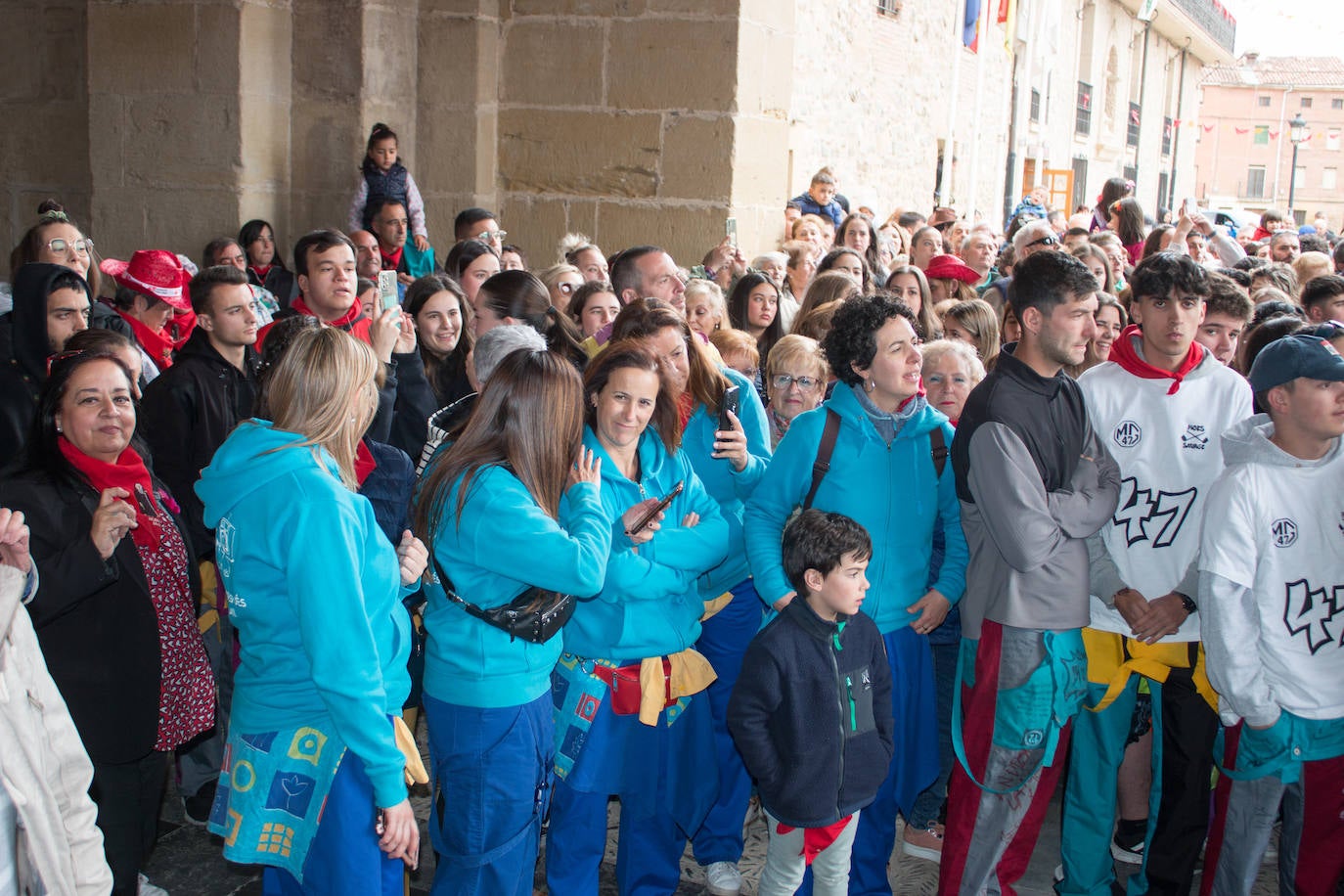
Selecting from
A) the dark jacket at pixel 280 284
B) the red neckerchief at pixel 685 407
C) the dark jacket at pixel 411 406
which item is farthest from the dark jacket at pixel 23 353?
the dark jacket at pixel 280 284

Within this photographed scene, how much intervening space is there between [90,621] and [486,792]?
1152 millimetres

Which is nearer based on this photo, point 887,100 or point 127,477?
point 127,477

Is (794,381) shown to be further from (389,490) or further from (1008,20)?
(1008,20)

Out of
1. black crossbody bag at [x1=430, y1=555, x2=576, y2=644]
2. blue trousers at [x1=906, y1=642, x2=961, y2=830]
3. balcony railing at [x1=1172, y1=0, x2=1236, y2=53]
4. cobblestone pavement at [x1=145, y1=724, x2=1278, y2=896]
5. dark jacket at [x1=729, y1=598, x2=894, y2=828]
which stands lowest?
cobblestone pavement at [x1=145, y1=724, x2=1278, y2=896]

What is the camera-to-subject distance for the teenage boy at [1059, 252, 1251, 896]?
3387 millimetres

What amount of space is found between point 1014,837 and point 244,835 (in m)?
2.11

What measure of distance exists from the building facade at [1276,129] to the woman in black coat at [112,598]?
2546 inches

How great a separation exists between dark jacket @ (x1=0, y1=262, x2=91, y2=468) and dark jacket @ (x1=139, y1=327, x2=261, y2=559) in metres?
0.41

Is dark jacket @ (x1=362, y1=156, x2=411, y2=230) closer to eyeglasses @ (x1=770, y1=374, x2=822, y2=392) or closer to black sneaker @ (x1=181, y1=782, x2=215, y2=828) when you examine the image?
eyeglasses @ (x1=770, y1=374, x2=822, y2=392)

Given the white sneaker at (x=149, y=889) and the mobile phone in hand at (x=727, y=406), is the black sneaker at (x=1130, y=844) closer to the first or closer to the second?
the mobile phone in hand at (x=727, y=406)

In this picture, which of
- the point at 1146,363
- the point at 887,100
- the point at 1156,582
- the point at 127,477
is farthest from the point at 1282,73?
the point at 127,477

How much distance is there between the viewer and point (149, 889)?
3.49 meters

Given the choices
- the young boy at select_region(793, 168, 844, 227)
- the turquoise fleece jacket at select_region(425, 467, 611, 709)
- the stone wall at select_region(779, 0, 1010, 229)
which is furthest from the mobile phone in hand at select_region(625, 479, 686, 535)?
the young boy at select_region(793, 168, 844, 227)

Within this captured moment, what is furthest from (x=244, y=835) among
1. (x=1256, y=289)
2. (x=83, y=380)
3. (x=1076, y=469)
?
(x=1256, y=289)
